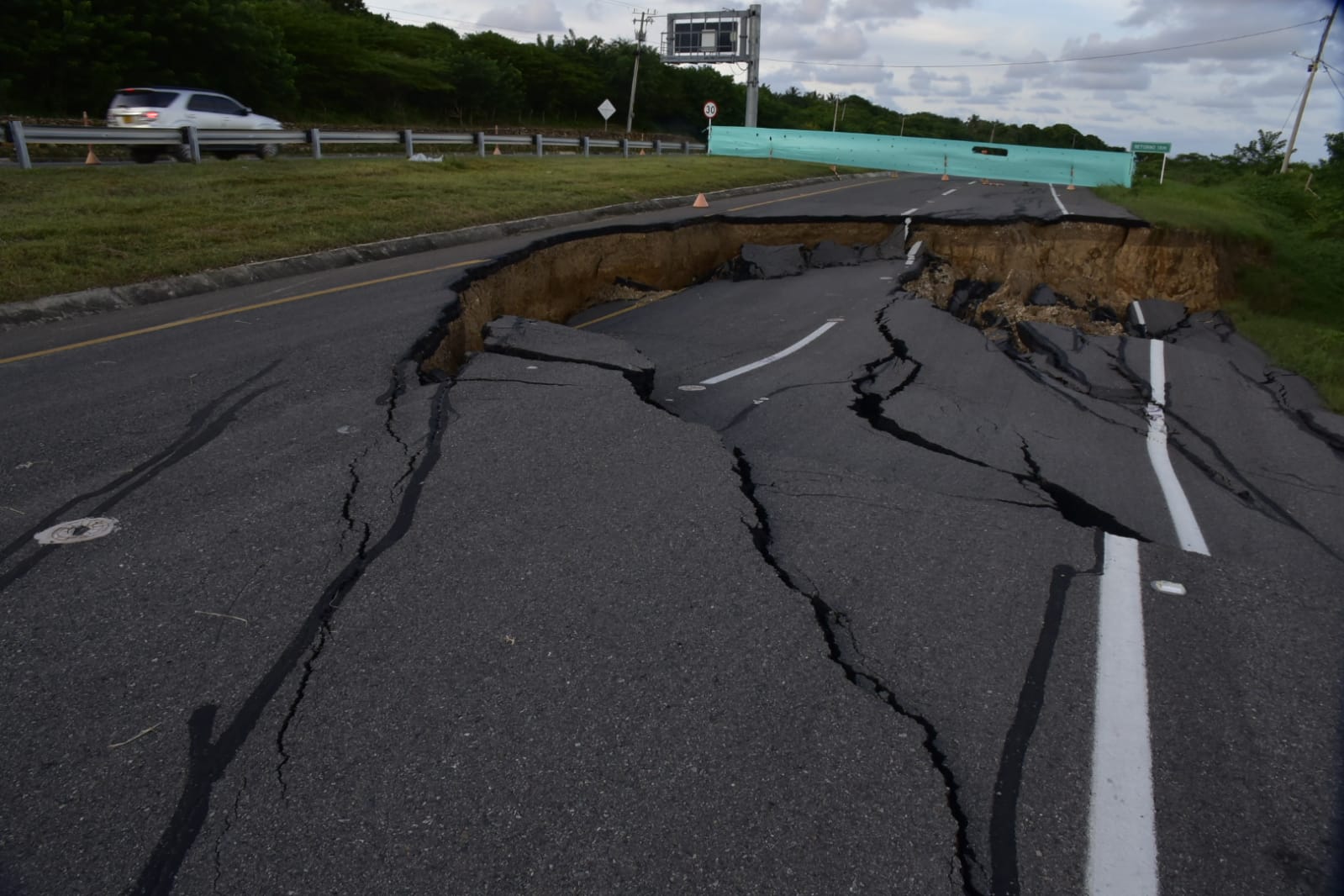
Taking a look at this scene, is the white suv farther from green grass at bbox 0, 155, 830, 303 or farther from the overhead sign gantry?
the overhead sign gantry

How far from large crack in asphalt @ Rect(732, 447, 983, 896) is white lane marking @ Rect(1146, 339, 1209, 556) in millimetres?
2173

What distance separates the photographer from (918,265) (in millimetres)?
14164

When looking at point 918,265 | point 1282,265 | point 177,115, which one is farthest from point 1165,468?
point 177,115

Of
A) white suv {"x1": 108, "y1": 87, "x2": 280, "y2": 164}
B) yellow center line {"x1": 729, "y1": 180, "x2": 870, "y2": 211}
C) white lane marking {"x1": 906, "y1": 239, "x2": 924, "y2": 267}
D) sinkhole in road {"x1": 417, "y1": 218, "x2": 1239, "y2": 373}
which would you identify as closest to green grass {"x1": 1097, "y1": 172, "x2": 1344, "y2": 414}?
sinkhole in road {"x1": 417, "y1": 218, "x2": 1239, "y2": 373}

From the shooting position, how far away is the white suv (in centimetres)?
1900

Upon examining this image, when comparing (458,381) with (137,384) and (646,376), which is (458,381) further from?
(137,384)

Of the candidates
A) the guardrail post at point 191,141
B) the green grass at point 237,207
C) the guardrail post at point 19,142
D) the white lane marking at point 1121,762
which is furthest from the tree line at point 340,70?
the white lane marking at point 1121,762

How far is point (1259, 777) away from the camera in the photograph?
9.06 ft

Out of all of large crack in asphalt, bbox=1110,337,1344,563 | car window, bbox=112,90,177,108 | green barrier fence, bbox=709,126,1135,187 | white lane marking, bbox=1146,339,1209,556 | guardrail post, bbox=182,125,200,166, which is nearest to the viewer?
white lane marking, bbox=1146,339,1209,556

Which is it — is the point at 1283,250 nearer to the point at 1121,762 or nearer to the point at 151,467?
the point at 1121,762

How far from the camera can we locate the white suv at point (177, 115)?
62.3ft

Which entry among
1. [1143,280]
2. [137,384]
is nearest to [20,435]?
[137,384]

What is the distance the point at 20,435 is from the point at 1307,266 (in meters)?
21.8

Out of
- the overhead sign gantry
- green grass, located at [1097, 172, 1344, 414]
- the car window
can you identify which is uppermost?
the overhead sign gantry
